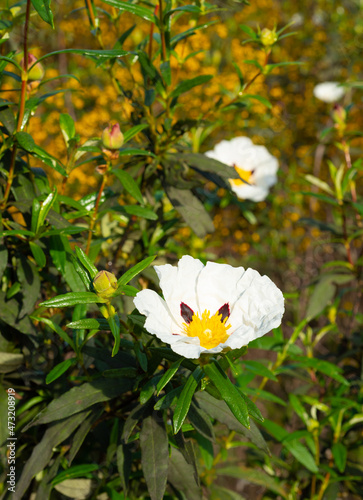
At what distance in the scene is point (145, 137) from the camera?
1155 millimetres

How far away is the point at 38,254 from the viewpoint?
33.0 inches

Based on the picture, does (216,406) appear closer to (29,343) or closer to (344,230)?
(29,343)

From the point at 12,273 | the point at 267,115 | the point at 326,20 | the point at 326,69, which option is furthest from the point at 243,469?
the point at 326,20

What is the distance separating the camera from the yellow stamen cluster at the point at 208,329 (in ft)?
2.34

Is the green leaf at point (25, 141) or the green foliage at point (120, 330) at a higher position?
the green leaf at point (25, 141)

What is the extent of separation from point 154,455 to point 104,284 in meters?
0.29

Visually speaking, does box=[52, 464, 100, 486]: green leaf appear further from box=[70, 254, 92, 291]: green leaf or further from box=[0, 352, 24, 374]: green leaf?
box=[70, 254, 92, 291]: green leaf

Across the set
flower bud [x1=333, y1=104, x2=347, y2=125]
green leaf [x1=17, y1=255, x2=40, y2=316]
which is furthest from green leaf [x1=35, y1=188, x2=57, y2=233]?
flower bud [x1=333, y1=104, x2=347, y2=125]

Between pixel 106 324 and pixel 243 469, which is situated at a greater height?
pixel 106 324

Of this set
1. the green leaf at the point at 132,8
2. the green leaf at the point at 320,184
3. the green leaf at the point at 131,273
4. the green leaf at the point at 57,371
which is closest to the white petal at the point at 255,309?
the green leaf at the point at 131,273

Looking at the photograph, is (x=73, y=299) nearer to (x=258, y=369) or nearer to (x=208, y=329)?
(x=208, y=329)

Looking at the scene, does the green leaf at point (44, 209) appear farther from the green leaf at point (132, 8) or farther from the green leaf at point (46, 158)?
the green leaf at point (132, 8)

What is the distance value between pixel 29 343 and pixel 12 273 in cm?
15

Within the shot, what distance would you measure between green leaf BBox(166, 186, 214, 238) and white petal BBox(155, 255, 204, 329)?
0.30 metres
